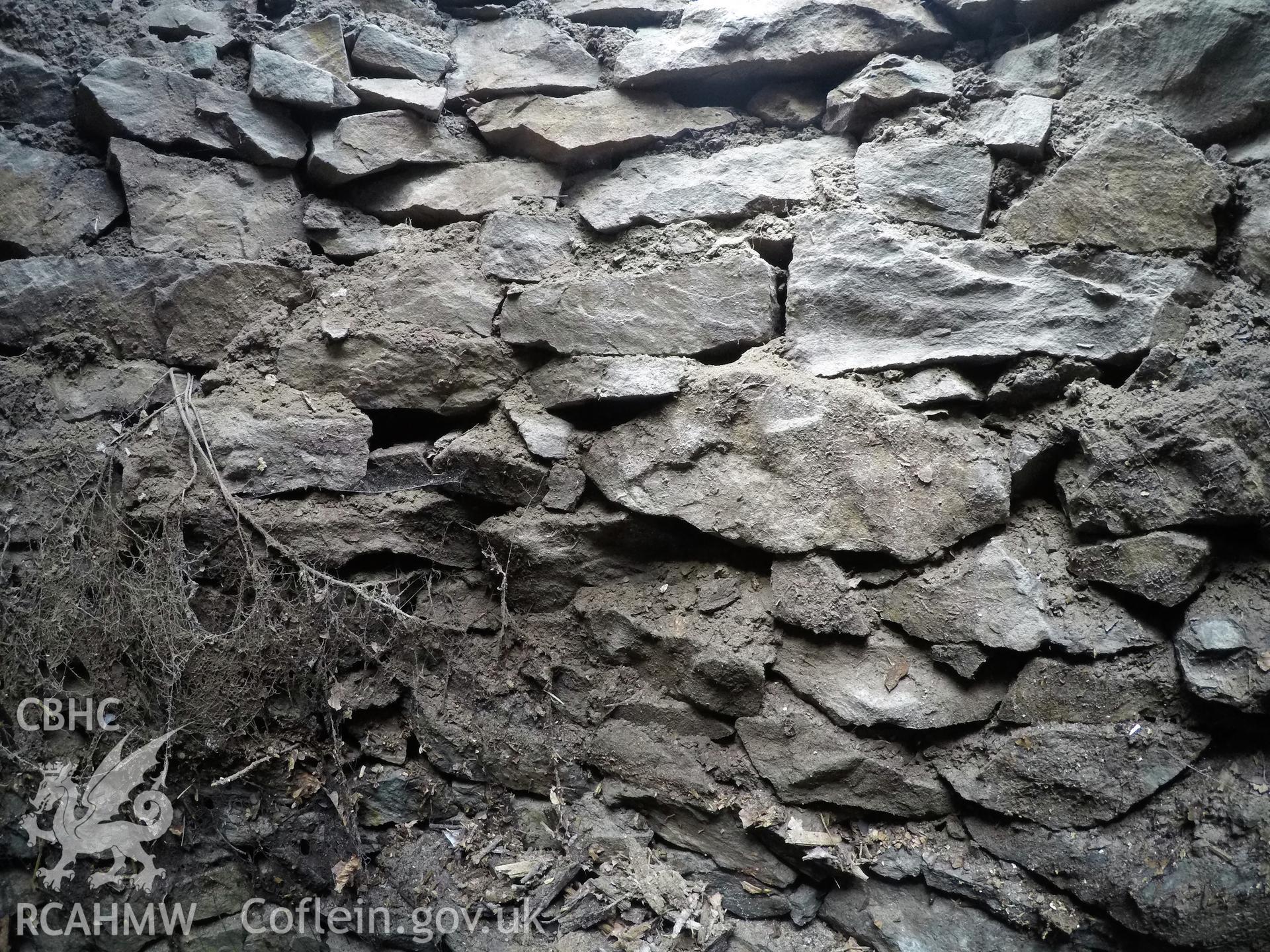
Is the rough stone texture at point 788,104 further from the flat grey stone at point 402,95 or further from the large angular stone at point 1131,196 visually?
the flat grey stone at point 402,95

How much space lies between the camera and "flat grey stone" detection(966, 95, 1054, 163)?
6.49ft

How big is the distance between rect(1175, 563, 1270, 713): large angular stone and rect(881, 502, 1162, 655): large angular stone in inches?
3.1

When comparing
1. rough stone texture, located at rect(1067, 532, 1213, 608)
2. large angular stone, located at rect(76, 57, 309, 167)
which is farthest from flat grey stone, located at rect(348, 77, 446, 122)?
rough stone texture, located at rect(1067, 532, 1213, 608)

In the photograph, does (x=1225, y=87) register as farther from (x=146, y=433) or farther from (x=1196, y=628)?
(x=146, y=433)

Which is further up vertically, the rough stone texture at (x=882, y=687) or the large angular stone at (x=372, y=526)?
the rough stone texture at (x=882, y=687)

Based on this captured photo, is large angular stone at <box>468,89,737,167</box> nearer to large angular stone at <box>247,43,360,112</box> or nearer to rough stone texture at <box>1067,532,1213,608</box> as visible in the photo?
large angular stone at <box>247,43,360,112</box>

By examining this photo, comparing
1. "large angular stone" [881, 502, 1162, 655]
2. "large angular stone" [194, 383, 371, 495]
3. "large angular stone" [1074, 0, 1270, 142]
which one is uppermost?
"large angular stone" [1074, 0, 1270, 142]

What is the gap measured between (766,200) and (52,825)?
2.37 m

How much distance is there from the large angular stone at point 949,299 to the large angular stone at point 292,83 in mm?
1395

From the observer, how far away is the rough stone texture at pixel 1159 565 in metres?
1.66

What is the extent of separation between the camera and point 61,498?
2.09 m

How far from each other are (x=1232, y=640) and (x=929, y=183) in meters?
1.23

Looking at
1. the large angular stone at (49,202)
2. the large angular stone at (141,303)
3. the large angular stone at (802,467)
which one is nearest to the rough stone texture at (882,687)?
the large angular stone at (802,467)

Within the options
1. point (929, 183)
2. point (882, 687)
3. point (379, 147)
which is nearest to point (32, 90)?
point (379, 147)
